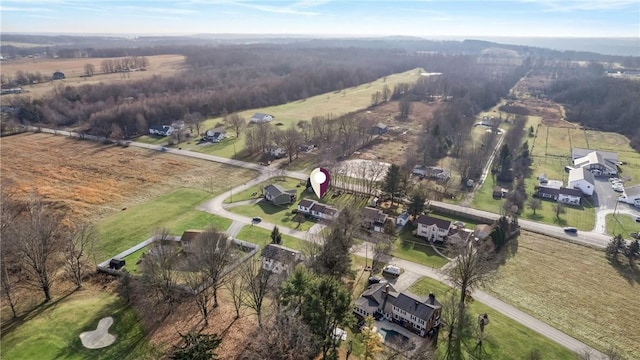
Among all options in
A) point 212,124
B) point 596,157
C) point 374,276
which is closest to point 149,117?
point 212,124

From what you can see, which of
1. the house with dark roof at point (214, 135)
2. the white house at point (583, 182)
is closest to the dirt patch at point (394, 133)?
the white house at point (583, 182)

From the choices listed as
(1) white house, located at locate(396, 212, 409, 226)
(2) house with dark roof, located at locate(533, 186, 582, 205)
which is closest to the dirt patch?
(1) white house, located at locate(396, 212, 409, 226)

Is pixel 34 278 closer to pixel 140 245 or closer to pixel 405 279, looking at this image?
pixel 140 245

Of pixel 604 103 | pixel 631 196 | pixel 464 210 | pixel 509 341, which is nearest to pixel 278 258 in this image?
pixel 509 341

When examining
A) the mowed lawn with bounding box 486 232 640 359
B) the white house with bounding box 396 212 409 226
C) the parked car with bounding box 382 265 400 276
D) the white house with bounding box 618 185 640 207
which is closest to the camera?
the mowed lawn with bounding box 486 232 640 359

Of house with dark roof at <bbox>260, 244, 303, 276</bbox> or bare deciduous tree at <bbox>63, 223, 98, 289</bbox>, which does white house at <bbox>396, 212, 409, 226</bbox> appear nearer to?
house with dark roof at <bbox>260, 244, 303, 276</bbox>
